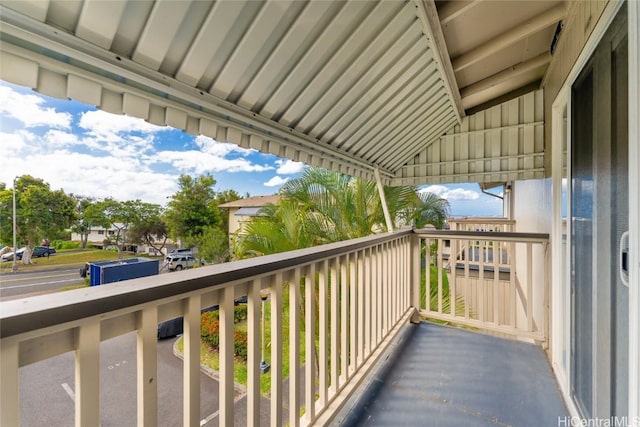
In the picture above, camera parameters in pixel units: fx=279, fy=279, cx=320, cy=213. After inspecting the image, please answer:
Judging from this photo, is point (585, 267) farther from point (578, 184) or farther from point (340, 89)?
point (340, 89)

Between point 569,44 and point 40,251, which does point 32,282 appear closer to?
point 40,251

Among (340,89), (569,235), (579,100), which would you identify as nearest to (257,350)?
(340,89)

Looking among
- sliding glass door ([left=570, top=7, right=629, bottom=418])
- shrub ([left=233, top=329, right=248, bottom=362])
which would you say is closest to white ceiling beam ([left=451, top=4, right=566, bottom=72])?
sliding glass door ([left=570, top=7, right=629, bottom=418])

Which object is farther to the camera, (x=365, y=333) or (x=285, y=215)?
(x=285, y=215)

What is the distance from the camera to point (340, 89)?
1.96 meters

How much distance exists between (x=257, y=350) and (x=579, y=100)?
2.37 meters

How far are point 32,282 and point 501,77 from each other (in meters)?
4.13

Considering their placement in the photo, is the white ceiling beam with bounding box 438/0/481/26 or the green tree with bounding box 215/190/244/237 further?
the green tree with bounding box 215/190/244/237

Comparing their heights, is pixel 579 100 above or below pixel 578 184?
above

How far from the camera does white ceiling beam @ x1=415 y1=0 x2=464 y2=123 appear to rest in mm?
1731

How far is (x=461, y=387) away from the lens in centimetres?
214

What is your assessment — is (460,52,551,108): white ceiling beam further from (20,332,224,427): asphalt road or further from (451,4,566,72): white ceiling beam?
(20,332,224,427): asphalt road

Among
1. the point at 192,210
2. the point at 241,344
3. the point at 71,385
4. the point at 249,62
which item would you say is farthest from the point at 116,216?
the point at 241,344

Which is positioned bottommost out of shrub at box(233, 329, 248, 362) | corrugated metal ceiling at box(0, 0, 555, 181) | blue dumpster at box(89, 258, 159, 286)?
shrub at box(233, 329, 248, 362)
